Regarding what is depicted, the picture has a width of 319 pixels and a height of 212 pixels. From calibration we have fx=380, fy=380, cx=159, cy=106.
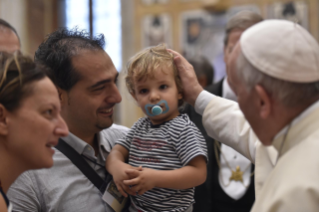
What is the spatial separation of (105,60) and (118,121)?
11229 mm

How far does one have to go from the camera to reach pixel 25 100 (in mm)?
1704

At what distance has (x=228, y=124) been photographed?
2.47 m

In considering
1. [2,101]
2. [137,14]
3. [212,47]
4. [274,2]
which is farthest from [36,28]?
[2,101]

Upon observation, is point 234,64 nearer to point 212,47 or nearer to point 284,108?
point 284,108

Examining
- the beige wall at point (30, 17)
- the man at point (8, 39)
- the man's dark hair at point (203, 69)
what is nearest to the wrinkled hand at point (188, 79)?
the man at point (8, 39)

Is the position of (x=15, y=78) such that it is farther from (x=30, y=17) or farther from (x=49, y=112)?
(x=30, y=17)

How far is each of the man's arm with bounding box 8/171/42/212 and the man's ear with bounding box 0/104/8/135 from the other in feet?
2.42

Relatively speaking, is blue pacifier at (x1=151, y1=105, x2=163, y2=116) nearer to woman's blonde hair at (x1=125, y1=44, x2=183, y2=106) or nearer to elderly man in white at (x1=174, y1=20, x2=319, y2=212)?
woman's blonde hair at (x1=125, y1=44, x2=183, y2=106)

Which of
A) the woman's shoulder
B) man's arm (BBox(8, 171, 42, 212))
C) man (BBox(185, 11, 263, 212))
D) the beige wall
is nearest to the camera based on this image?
the woman's shoulder

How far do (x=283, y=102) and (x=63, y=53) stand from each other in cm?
164

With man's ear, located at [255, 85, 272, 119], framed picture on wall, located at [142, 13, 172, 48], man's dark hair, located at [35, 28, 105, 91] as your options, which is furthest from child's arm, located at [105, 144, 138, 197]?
framed picture on wall, located at [142, 13, 172, 48]

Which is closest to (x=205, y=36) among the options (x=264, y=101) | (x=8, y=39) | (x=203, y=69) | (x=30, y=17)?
(x=30, y=17)

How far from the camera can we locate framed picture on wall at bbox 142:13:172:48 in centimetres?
1319

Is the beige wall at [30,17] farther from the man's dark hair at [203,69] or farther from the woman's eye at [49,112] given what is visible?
the woman's eye at [49,112]
